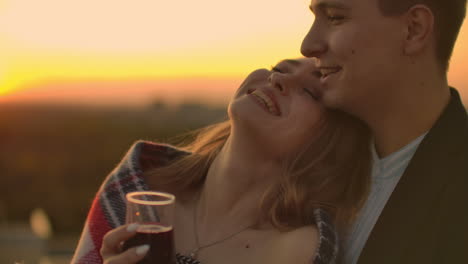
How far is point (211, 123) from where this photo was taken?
10.8 feet

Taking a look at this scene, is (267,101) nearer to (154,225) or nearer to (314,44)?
(314,44)

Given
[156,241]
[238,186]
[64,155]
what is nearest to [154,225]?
[156,241]

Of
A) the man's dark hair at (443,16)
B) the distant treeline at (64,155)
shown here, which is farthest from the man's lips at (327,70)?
the distant treeline at (64,155)

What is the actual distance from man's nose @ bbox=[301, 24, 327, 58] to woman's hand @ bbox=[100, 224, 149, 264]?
1.04m

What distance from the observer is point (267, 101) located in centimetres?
264

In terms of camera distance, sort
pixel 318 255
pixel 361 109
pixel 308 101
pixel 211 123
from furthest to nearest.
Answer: pixel 211 123 → pixel 308 101 → pixel 361 109 → pixel 318 255

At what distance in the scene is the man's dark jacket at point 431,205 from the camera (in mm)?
2233

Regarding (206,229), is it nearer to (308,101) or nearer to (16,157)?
(308,101)

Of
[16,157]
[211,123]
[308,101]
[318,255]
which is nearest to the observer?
[318,255]

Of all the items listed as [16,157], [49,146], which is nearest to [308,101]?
[16,157]

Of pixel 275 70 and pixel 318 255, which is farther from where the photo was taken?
pixel 275 70

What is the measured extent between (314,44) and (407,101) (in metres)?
0.42

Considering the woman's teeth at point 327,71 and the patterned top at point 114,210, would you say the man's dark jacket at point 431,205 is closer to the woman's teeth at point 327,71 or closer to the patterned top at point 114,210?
the patterned top at point 114,210

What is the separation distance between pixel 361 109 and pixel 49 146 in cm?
1582
